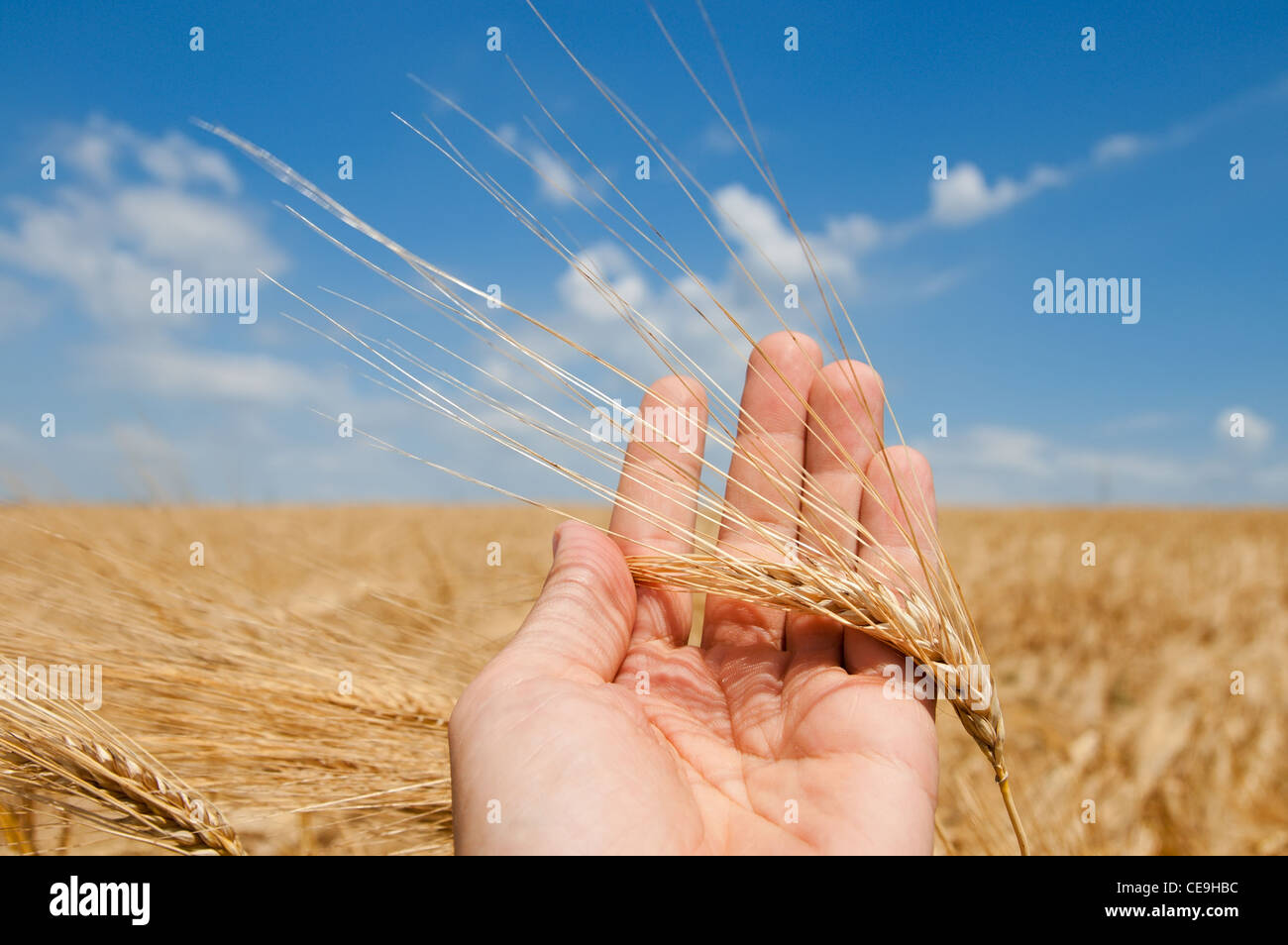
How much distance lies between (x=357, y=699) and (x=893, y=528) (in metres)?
1.36

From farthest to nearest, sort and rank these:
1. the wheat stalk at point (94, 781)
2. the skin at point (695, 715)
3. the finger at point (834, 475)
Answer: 1. the finger at point (834, 475)
2. the wheat stalk at point (94, 781)
3. the skin at point (695, 715)

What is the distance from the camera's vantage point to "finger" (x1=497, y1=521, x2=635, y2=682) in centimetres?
163

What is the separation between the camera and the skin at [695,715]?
4.58 ft

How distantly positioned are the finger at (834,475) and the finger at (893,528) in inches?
2.1

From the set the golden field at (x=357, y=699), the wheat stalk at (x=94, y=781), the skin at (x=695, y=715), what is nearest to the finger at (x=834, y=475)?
the skin at (x=695, y=715)

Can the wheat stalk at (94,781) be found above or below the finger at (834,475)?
below

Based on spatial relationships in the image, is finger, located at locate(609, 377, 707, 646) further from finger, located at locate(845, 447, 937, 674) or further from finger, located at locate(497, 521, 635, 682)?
finger, located at locate(845, 447, 937, 674)

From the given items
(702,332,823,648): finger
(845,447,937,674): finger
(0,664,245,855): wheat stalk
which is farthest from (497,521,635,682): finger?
(0,664,245,855): wheat stalk

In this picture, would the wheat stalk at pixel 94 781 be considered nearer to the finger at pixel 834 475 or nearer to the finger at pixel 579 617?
the finger at pixel 579 617

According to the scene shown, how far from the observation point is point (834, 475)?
2125 mm

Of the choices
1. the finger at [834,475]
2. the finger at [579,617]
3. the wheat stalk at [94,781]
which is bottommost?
the wheat stalk at [94,781]

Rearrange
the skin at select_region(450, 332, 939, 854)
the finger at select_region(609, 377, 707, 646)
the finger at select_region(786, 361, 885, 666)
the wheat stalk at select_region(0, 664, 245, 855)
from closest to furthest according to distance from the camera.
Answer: the skin at select_region(450, 332, 939, 854)
the wheat stalk at select_region(0, 664, 245, 855)
the finger at select_region(786, 361, 885, 666)
the finger at select_region(609, 377, 707, 646)

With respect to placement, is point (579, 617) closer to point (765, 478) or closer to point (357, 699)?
point (357, 699)
